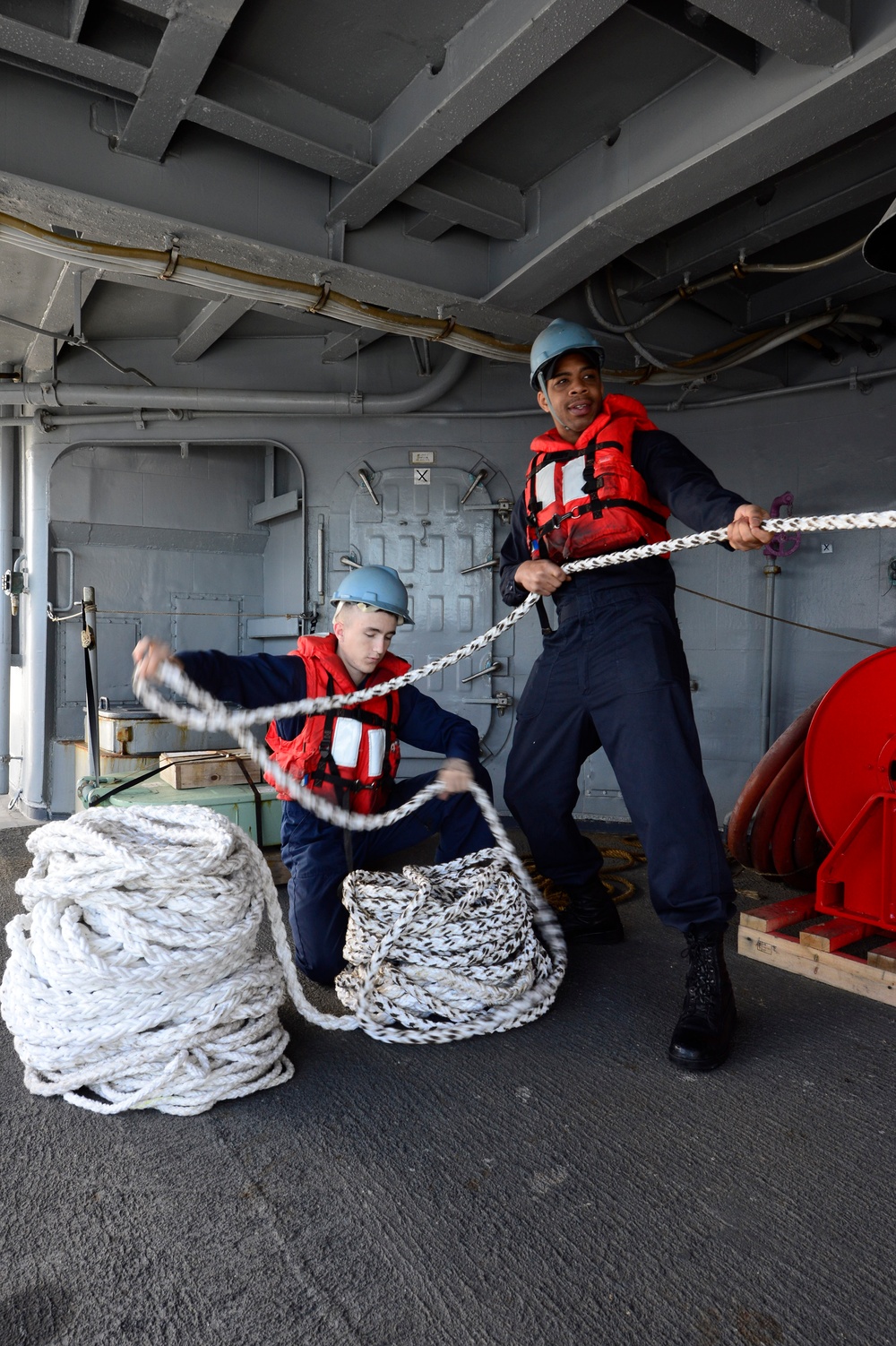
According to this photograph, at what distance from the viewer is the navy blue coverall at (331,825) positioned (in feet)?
8.59

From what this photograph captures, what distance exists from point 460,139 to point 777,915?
10.2 feet

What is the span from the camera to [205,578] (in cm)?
681

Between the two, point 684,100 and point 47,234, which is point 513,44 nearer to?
point 684,100

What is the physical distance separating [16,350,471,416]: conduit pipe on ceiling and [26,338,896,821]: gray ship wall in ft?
0.66

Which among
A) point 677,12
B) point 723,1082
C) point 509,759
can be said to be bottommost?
point 723,1082

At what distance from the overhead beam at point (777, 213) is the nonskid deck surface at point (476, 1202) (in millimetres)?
3269

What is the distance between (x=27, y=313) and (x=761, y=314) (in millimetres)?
4456

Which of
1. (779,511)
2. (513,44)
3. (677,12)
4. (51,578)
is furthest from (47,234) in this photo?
(779,511)

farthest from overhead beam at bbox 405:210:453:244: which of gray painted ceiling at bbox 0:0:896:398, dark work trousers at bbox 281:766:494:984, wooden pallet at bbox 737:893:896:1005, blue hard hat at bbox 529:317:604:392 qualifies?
wooden pallet at bbox 737:893:896:1005

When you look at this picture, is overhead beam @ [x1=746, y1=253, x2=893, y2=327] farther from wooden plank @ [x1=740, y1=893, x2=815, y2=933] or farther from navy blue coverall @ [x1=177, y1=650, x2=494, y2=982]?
navy blue coverall @ [x1=177, y1=650, x2=494, y2=982]

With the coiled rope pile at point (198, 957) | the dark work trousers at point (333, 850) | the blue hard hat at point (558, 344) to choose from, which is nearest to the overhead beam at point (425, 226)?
the blue hard hat at point (558, 344)

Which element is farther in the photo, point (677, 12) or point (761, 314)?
point (761, 314)

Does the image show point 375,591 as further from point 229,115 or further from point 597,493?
point 229,115

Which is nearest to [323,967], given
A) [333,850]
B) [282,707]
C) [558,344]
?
[333,850]
